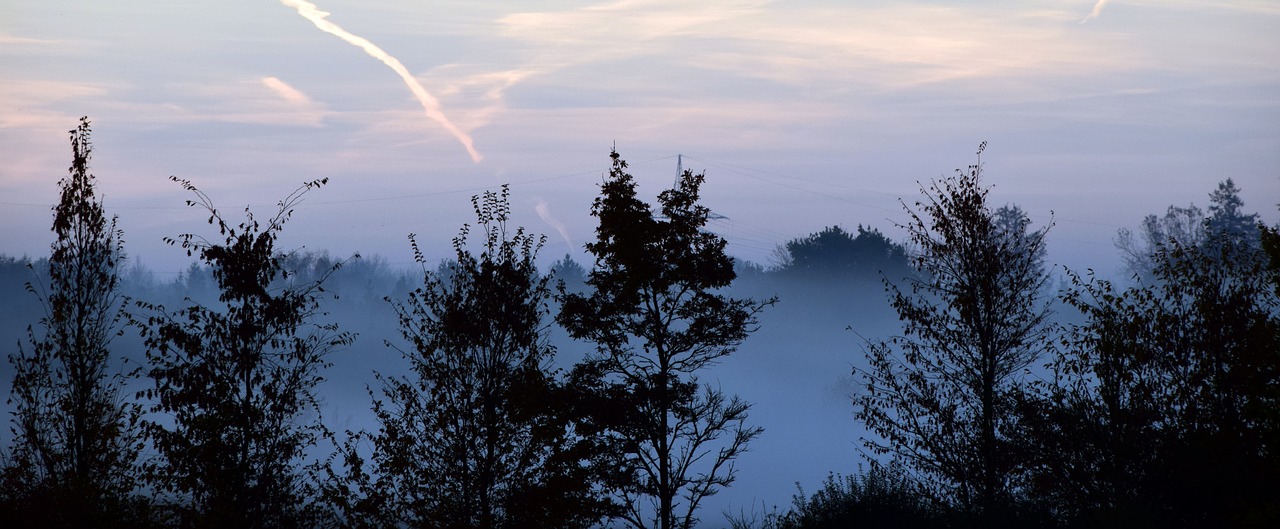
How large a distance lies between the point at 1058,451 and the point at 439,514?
43.2ft

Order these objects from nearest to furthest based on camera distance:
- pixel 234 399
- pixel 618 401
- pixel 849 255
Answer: pixel 234 399, pixel 618 401, pixel 849 255

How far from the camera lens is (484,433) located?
2192cm

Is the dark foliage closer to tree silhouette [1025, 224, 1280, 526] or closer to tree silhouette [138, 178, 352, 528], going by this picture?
tree silhouette [1025, 224, 1280, 526]

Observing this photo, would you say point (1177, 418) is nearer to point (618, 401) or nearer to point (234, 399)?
point (618, 401)

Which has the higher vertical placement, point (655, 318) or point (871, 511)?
point (655, 318)

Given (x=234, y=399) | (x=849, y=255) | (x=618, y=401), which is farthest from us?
(x=849, y=255)

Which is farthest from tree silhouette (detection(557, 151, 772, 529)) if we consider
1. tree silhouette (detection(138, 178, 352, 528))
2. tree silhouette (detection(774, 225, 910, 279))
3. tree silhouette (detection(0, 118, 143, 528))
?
tree silhouette (detection(774, 225, 910, 279))

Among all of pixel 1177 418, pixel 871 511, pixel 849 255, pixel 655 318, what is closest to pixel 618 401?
pixel 655 318

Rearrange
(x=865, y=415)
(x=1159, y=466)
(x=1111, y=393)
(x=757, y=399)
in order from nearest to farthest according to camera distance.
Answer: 1. (x=1159, y=466)
2. (x=1111, y=393)
3. (x=865, y=415)
4. (x=757, y=399)

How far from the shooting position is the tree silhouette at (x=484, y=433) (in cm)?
2173

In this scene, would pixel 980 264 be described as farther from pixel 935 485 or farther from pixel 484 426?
pixel 484 426

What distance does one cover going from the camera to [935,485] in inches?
901

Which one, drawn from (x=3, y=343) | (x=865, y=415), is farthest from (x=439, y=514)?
Result: (x=3, y=343)

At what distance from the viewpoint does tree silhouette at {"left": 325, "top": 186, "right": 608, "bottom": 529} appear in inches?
856
